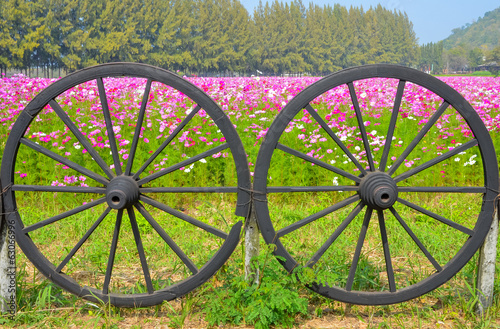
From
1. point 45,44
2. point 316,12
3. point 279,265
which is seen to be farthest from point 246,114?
point 316,12

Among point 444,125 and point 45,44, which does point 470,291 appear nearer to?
point 444,125

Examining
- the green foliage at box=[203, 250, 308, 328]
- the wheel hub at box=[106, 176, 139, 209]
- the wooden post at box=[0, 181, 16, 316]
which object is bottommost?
the green foliage at box=[203, 250, 308, 328]

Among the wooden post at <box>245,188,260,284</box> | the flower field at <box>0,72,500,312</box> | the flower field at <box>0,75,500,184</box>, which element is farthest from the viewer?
the flower field at <box>0,75,500,184</box>

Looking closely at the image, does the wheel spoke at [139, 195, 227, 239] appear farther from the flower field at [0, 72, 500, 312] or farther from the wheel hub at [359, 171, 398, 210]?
the wheel hub at [359, 171, 398, 210]

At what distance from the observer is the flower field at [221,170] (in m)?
2.71

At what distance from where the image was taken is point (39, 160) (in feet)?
15.1

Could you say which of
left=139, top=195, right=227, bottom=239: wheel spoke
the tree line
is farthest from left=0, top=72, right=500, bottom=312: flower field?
the tree line

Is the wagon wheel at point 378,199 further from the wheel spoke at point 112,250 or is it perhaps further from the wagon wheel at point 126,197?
the wheel spoke at point 112,250

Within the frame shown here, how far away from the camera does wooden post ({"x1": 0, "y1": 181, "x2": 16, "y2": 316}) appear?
92.0 inches

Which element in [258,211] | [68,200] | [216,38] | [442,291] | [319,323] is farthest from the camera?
[216,38]

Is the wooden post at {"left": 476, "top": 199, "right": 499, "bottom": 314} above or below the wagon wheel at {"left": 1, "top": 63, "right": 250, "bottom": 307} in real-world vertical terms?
below

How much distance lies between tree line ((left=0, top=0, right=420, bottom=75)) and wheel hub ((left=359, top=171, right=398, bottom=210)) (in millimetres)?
34827

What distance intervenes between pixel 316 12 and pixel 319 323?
69.8m

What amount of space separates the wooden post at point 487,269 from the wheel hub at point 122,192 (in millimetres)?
1880
